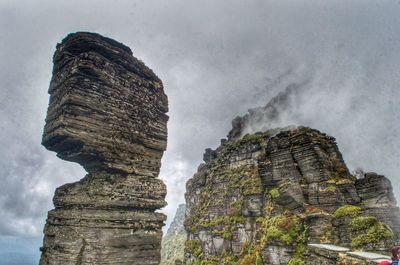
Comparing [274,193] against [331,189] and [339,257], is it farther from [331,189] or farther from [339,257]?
[339,257]

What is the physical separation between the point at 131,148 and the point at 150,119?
97 cm

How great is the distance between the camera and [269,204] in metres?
35.9

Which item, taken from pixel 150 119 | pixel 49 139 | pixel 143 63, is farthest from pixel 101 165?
pixel 143 63

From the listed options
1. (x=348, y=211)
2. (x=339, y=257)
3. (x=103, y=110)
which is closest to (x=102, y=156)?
(x=103, y=110)

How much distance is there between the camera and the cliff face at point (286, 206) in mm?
23031

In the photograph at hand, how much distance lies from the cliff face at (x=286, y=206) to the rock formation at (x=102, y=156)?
10.3m

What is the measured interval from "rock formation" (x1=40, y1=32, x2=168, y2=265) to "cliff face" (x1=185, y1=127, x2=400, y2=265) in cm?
1026

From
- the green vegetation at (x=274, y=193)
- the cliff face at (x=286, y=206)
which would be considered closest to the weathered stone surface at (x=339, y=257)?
the cliff face at (x=286, y=206)

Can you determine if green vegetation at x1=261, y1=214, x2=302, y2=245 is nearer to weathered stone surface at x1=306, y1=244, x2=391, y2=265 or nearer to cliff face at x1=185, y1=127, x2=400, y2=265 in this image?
cliff face at x1=185, y1=127, x2=400, y2=265

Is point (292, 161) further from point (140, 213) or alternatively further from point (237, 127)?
point (237, 127)

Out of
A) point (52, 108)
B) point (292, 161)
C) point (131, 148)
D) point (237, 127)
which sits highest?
point (237, 127)

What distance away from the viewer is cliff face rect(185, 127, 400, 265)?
2303cm

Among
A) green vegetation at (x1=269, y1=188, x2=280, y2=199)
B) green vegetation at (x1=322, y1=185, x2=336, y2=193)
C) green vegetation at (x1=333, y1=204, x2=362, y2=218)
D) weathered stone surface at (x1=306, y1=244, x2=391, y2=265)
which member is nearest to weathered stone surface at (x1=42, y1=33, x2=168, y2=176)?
weathered stone surface at (x1=306, y1=244, x2=391, y2=265)

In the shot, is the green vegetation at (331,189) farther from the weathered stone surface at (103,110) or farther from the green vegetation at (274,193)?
the weathered stone surface at (103,110)
